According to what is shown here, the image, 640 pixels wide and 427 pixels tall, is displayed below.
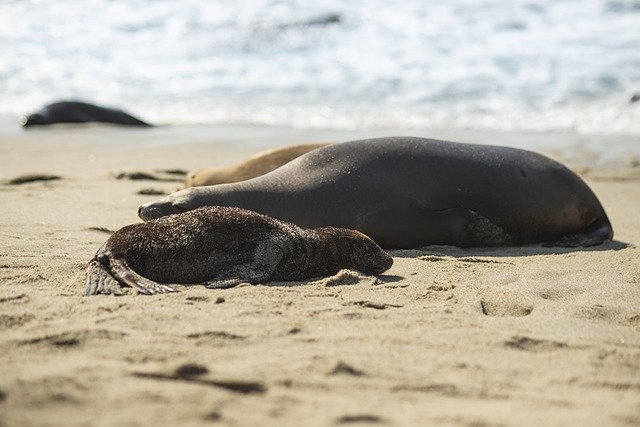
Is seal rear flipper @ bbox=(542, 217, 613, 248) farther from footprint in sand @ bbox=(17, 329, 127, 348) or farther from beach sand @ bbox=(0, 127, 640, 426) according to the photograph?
footprint in sand @ bbox=(17, 329, 127, 348)

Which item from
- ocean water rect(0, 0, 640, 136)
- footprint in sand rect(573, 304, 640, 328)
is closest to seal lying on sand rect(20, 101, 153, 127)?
ocean water rect(0, 0, 640, 136)

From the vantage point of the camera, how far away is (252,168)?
6.87 metres

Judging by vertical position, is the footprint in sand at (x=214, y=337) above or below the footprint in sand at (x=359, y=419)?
above

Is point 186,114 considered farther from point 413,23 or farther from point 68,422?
point 68,422

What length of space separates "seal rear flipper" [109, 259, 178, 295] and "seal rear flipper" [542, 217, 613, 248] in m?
2.71

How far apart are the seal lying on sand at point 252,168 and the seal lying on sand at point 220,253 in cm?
221

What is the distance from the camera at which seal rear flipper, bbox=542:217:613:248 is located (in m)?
5.75

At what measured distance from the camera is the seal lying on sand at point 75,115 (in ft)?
40.5

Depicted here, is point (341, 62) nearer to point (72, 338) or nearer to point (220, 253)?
point (220, 253)

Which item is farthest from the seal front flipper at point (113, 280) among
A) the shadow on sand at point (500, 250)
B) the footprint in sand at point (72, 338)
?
the shadow on sand at point (500, 250)

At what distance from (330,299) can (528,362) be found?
1015 mm

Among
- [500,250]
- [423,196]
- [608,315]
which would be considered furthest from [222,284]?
[500,250]

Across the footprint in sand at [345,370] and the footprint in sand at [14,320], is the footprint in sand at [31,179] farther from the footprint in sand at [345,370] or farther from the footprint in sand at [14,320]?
the footprint in sand at [345,370]

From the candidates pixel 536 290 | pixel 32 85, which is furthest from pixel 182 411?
pixel 32 85
